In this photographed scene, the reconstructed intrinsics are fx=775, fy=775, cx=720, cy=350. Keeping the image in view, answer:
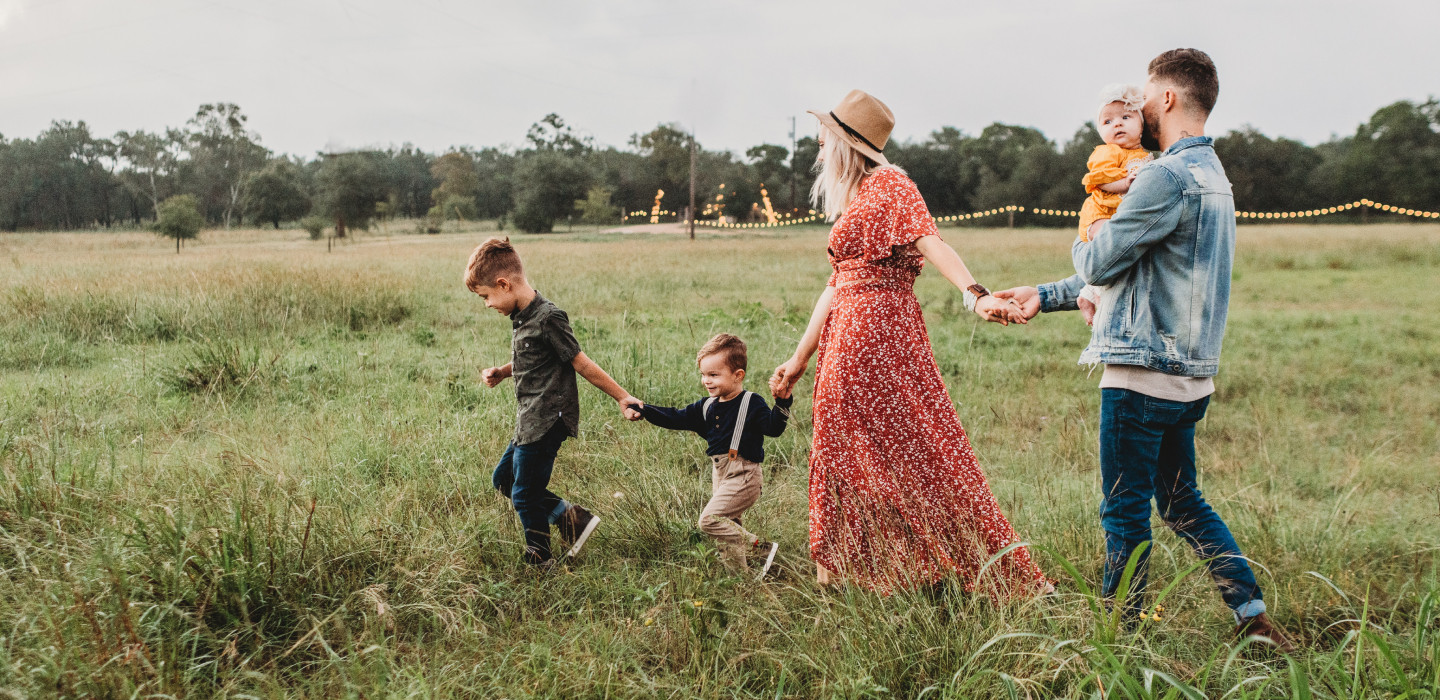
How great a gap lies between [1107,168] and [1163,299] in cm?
53

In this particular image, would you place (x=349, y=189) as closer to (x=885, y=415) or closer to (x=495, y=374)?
(x=495, y=374)

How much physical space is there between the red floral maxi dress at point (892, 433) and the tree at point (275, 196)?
1619 inches

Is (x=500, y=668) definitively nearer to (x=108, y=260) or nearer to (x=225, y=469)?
(x=225, y=469)

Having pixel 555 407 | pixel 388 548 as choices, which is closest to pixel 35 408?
pixel 388 548

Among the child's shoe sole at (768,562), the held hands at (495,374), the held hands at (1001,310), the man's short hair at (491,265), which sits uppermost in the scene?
the man's short hair at (491,265)

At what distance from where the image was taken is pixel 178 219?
25406 millimetres

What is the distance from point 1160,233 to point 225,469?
414 centimetres

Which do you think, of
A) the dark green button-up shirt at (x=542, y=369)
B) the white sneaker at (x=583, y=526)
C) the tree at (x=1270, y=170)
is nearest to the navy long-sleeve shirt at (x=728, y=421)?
the dark green button-up shirt at (x=542, y=369)

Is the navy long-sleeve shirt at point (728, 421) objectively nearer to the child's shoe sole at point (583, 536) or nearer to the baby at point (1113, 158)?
the child's shoe sole at point (583, 536)

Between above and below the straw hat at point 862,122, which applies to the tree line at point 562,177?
above

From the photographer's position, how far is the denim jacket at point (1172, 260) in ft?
8.00

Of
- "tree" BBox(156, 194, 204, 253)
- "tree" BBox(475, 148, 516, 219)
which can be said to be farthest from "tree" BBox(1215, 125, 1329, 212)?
"tree" BBox(156, 194, 204, 253)

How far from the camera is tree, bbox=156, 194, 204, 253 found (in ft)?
83.0

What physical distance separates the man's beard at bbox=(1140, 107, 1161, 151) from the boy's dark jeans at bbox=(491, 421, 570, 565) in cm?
249
